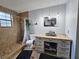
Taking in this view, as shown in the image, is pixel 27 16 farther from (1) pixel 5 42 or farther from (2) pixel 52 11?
(1) pixel 5 42

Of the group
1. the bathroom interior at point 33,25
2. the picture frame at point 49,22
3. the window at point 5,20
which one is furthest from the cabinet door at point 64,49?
the window at point 5,20

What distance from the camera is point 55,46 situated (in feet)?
8.54

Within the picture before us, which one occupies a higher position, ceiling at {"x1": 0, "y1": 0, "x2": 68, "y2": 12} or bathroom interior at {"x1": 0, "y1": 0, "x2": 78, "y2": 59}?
ceiling at {"x1": 0, "y1": 0, "x2": 68, "y2": 12}

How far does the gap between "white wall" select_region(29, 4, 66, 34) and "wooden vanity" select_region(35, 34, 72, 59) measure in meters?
2.33

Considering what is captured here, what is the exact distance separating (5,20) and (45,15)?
84.9 inches

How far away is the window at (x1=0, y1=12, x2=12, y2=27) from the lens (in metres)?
4.48

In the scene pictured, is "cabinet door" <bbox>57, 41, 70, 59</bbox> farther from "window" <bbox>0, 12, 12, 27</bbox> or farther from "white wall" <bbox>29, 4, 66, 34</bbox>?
"window" <bbox>0, 12, 12, 27</bbox>

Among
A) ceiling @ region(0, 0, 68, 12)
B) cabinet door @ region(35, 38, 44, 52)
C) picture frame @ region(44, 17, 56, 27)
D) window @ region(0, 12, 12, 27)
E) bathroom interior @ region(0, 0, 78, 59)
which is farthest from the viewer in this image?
picture frame @ region(44, 17, 56, 27)

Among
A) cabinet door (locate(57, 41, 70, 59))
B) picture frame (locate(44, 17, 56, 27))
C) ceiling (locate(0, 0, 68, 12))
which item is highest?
ceiling (locate(0, 0, 68, 12))

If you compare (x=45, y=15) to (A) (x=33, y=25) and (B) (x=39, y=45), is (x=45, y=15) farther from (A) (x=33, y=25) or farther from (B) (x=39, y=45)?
(B) (x=39, y=45)

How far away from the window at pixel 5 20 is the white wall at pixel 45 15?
124 cm

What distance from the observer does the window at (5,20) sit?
4484 millimetres

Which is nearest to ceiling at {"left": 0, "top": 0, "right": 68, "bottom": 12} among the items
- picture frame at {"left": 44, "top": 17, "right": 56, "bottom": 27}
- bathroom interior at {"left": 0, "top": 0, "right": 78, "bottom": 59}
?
bathroom interior at {"left": 0, "top": 0, "right": 78, "bottom": 59}

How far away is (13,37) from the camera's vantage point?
219 inches
